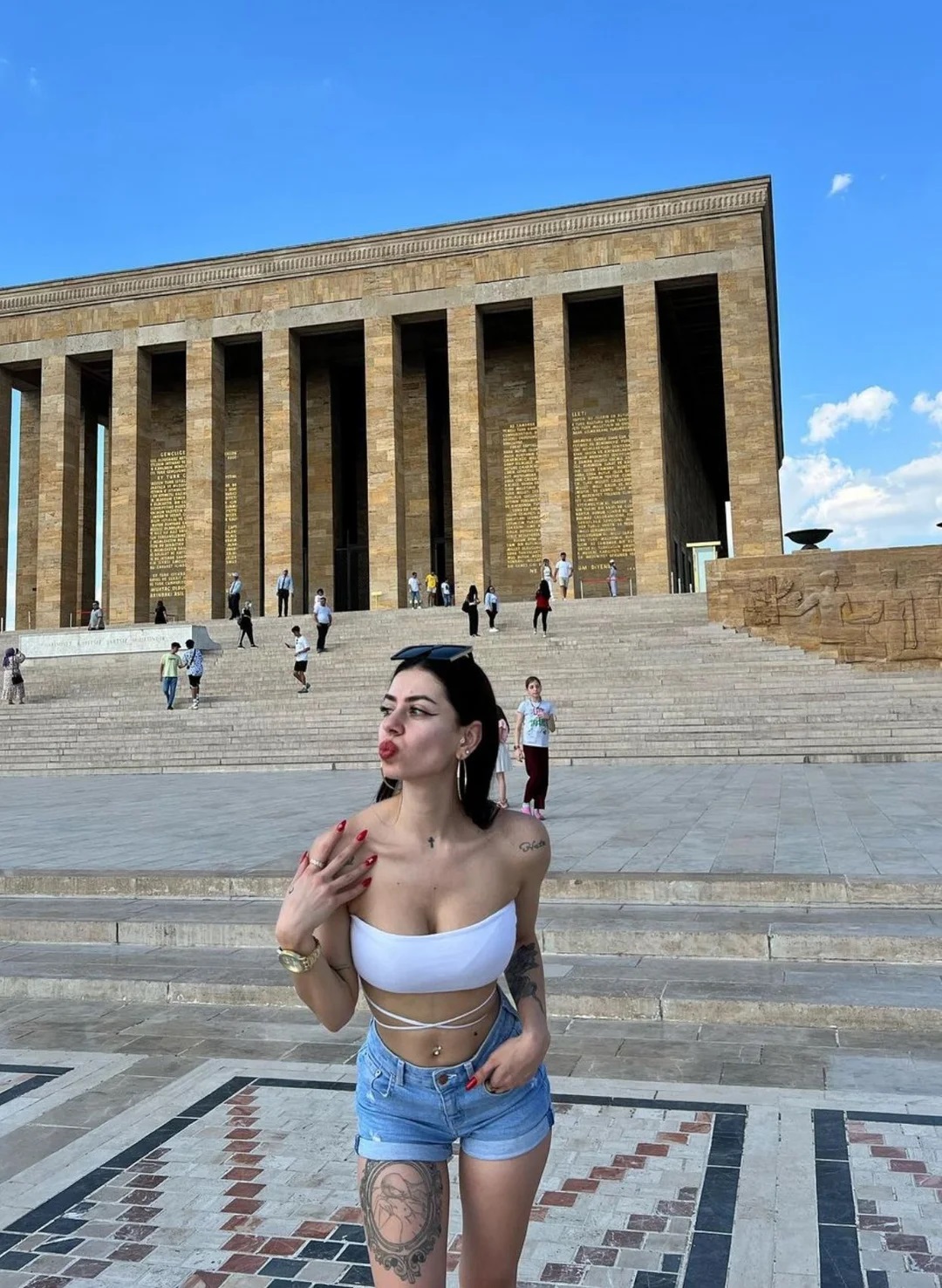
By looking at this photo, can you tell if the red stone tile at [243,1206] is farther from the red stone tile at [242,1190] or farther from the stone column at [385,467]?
the stone column at [385,467]

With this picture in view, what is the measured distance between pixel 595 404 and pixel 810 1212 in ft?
102

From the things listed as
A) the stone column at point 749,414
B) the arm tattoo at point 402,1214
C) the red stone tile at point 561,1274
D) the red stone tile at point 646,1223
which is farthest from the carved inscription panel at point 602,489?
the arm tattoo at point 402,1214

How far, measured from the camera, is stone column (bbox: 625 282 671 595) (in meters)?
28.2

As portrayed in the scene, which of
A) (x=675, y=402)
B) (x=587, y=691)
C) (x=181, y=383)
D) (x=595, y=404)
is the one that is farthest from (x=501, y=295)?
(x=587, y=691)

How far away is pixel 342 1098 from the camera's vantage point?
11.1 feet

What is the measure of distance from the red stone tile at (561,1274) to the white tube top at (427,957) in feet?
3.13

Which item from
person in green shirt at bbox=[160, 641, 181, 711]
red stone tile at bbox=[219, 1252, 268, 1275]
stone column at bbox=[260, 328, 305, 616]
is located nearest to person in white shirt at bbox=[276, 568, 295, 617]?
stone column at bbox=[260, 328, 305, 616]

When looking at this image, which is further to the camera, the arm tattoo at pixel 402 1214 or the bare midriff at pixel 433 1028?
the bare midriff at pixel 433 1028

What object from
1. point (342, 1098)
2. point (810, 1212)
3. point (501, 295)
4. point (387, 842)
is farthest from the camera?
point (501, 295)

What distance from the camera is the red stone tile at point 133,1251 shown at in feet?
7.83

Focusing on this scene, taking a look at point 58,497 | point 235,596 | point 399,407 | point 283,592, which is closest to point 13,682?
point 235,596

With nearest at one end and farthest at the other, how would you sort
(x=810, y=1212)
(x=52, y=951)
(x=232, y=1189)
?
(x=810, y=1212)
(x=232, y=1189)
(x=52, y=951)

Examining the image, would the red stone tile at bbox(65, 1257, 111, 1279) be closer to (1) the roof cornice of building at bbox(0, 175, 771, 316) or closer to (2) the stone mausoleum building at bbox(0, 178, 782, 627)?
(2) the stone mausoleum building at bbox(0, 178, 782, 627)

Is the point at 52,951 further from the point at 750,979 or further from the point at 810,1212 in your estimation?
the point at 810,1212
